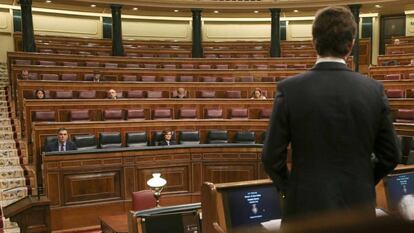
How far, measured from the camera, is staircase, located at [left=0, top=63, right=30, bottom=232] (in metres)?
5.08

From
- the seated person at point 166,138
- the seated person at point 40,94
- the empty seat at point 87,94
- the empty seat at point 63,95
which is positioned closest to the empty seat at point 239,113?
the seated person at point 166,138

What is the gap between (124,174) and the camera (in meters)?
4.91

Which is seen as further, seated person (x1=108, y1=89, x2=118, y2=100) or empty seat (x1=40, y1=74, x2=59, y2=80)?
empty seat (x1=40, y1=74, x2=59, y2=80)

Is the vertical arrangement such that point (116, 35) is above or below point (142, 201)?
above

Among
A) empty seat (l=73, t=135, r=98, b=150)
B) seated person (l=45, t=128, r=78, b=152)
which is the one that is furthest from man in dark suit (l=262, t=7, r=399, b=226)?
empty seat (l=73, t=135, r=98, b=150)

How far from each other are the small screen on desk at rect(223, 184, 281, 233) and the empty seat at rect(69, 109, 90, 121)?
5023 millimetres

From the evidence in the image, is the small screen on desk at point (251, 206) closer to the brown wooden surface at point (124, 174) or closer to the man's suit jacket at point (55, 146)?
the brown wooden surface at point (124, 174)

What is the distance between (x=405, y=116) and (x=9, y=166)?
5.48m

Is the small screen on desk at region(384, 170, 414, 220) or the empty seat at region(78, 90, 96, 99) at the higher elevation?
the empty seat at region(78, 90, 96, 99)

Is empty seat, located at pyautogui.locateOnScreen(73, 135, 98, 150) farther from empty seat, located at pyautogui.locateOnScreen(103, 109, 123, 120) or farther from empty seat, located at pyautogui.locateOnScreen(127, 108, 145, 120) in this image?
empty seat, located at pyautogui.locateOnScreen(127, 108, 145, 120)

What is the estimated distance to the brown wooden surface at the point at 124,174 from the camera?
4609 millimetres

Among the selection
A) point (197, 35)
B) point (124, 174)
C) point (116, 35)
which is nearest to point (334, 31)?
point (124, 174)

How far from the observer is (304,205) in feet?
3.64

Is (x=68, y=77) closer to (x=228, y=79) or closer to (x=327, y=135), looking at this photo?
(x=228, y=79)
